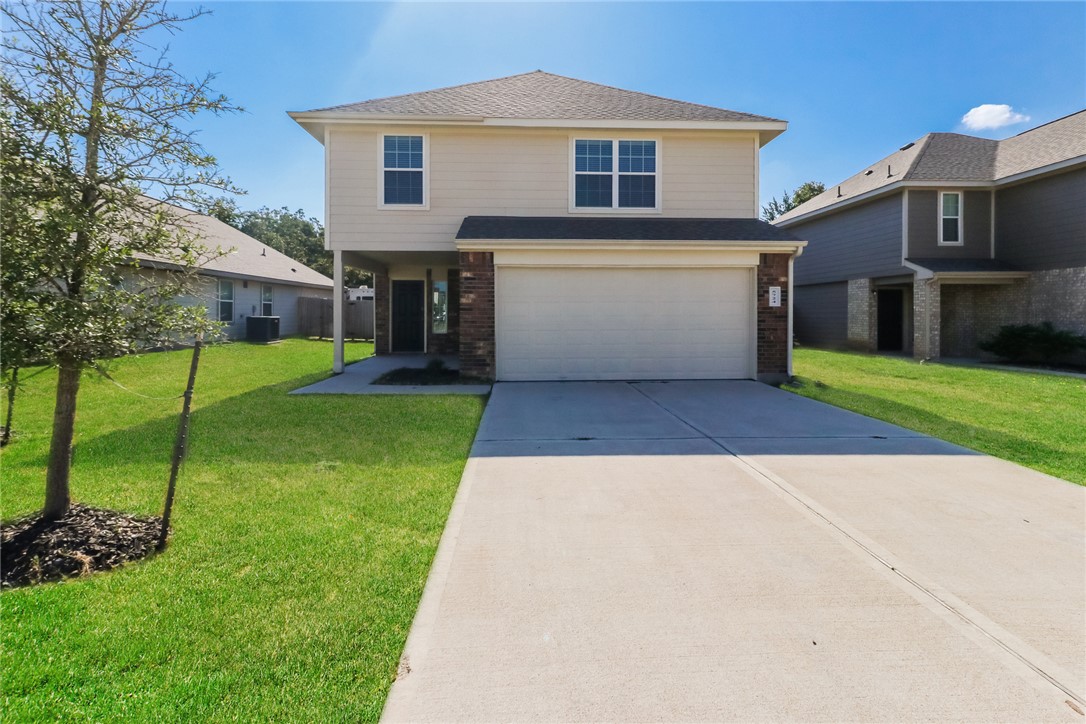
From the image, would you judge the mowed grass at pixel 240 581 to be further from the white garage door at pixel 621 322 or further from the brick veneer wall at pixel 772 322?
the brick veneer wall at pixel 772 322

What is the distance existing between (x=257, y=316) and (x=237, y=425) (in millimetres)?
16380

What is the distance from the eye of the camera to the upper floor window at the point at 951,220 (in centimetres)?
1745

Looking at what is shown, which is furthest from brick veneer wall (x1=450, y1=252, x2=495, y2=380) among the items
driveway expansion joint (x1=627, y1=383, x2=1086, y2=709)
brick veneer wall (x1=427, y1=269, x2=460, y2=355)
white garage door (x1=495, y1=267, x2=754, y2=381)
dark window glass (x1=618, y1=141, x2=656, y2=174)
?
driveway expansion joint (x1=627, y1=383, x2=1086, y2=709)

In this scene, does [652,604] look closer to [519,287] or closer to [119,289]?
[119,289]

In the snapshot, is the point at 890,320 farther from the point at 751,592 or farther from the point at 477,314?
the point at 751,592

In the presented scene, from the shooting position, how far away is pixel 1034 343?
1512cm

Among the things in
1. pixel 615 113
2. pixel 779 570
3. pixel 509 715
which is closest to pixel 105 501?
pixel 509 715

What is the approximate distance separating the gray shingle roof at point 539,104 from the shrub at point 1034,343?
9.80 m

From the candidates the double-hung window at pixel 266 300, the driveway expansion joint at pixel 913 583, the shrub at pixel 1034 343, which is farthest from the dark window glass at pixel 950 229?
the double-hung window at pixel 266 300

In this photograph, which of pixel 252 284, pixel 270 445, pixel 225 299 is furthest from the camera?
pixel 252 284

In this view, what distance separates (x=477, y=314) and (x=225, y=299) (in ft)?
45.2

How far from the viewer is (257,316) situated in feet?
71.5

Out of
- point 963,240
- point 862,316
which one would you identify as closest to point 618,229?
point 862,316

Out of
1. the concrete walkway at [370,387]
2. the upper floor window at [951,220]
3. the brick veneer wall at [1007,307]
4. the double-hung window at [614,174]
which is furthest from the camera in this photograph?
the upper floor window at [951,220]
